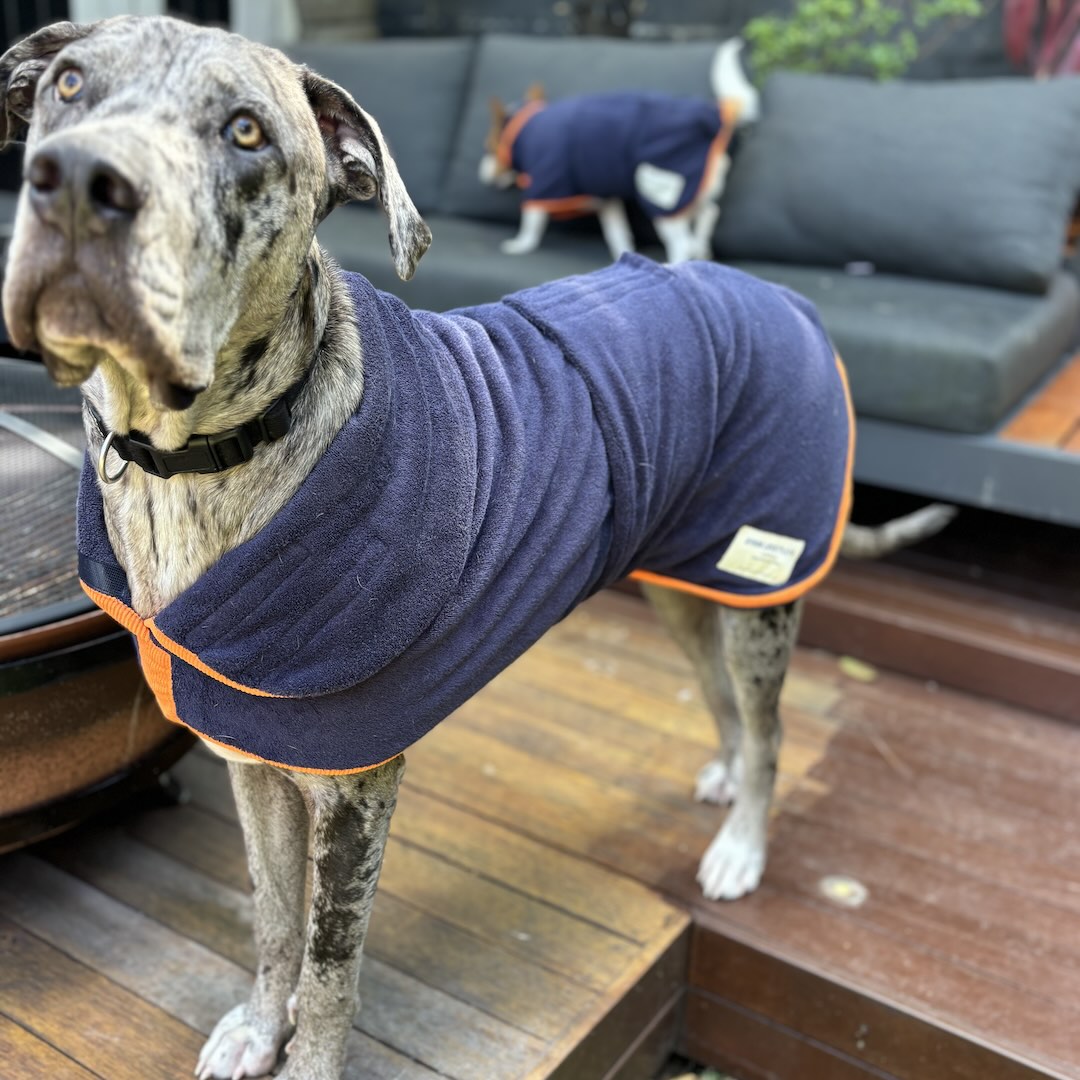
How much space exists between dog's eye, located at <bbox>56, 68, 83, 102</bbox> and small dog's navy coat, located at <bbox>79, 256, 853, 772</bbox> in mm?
364

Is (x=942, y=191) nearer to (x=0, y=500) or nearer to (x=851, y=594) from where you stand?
(x=851, y=594)

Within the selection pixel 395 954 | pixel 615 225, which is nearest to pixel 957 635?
pixel 395 954

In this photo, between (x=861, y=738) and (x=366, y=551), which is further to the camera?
(x=861, y=738)

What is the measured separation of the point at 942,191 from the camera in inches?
129

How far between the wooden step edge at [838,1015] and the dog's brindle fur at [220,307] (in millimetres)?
726

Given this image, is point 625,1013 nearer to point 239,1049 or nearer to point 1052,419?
point 239,1049

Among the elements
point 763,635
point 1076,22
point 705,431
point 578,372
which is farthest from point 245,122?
point 1076,22

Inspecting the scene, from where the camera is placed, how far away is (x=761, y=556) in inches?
71.4

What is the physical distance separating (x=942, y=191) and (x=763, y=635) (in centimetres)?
198

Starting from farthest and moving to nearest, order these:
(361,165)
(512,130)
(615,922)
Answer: (512,130)
(615,922)
(361,165)

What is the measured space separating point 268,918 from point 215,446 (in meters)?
0.74

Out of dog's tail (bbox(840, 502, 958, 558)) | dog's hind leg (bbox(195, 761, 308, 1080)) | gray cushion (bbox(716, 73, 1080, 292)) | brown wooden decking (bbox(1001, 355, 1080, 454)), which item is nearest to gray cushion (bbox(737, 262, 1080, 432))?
brown wooden decking (bbox(1001, 355, 1080, 454))

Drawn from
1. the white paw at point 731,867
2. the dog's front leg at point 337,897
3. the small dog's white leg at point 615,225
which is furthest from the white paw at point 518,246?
the dog's front leg at point 337,897

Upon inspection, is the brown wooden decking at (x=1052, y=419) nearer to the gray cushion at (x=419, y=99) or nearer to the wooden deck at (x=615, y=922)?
the wooden deck at (x=615, y=922)
